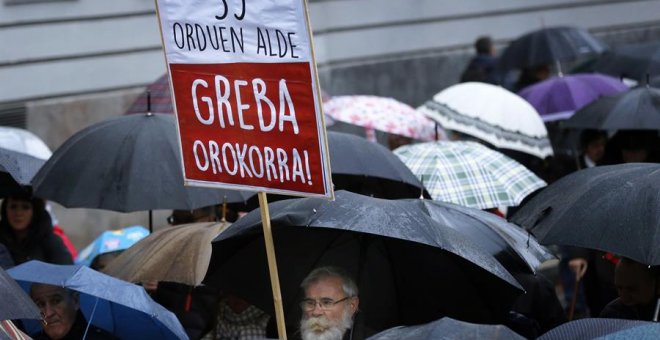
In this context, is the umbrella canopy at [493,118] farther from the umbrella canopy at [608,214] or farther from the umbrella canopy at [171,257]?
the umbrella canopy at [608,214]

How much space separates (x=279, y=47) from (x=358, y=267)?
1.36 meters

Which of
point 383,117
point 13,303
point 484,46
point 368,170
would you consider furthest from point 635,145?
point 484,46

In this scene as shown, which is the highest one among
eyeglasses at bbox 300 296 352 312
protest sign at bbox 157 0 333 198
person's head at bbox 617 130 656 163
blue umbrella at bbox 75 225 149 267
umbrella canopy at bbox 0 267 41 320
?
protest sign at bbox 157 0 333 198

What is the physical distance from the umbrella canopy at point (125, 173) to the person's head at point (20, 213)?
3.18 feet

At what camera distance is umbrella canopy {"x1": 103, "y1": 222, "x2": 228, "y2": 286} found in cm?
699

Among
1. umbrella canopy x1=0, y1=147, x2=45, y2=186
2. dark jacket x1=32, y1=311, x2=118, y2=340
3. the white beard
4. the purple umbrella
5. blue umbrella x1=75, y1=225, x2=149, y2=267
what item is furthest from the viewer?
the purple umbrella

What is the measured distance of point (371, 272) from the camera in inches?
253

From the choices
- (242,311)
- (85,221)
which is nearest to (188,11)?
(242,311)

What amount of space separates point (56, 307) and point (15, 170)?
0.91 metres

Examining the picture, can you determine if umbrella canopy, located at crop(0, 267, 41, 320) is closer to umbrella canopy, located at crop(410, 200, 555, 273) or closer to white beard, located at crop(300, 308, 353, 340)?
white beard, located at crop(300, 308, 353, 340)

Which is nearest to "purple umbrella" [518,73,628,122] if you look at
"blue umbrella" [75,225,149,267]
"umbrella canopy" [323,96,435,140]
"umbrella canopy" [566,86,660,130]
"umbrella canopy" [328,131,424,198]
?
"umbrella canopy" [323,96,435,140]

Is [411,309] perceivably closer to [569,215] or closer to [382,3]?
[569,215]

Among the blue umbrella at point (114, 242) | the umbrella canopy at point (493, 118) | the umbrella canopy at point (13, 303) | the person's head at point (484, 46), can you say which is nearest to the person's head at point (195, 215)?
the blue umbrella at point (114, 242)

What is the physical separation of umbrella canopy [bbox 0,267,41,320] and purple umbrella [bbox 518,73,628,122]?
7.24 m
